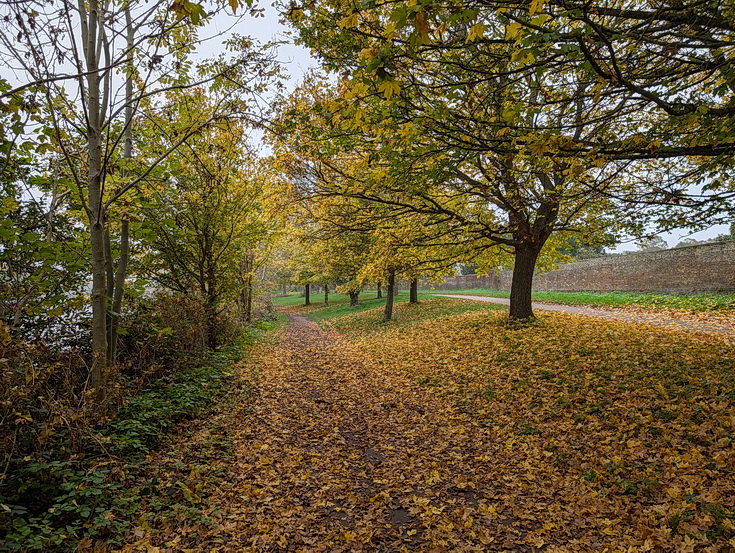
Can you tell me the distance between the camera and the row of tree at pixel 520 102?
3.52m

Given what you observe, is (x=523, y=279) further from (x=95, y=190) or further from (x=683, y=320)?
(x=95, y=190)

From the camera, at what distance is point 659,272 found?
59.6 feet

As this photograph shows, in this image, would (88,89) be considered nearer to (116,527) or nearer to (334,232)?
(116,527)

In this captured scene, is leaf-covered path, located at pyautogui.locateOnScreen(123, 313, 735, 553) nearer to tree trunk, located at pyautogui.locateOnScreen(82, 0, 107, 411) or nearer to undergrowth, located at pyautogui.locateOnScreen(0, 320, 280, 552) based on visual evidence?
undergrowth, located at pyautogui.locateOnScreen(0, 320, 280, 552)

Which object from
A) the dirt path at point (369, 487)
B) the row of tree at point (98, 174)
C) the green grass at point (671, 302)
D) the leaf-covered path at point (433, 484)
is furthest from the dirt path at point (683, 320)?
the row of tree at point (98, 174)

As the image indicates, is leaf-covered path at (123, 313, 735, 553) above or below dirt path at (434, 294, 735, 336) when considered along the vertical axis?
below

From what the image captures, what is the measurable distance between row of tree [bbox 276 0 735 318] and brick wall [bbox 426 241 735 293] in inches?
378

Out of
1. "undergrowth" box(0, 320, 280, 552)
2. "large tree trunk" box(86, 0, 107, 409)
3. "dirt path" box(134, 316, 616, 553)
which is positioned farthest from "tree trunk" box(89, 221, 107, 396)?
"dirt path" box(134, 316, 616, 553)

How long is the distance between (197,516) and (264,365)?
670 cm

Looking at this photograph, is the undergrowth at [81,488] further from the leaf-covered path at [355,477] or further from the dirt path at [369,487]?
the leaf-covered path at [355,477]

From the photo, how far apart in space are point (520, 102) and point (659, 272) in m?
18.7

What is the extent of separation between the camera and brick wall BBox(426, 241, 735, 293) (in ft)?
50.6

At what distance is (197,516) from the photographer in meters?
3.69

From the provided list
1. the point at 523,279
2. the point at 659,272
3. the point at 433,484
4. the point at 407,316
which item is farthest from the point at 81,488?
the point at 659,272
